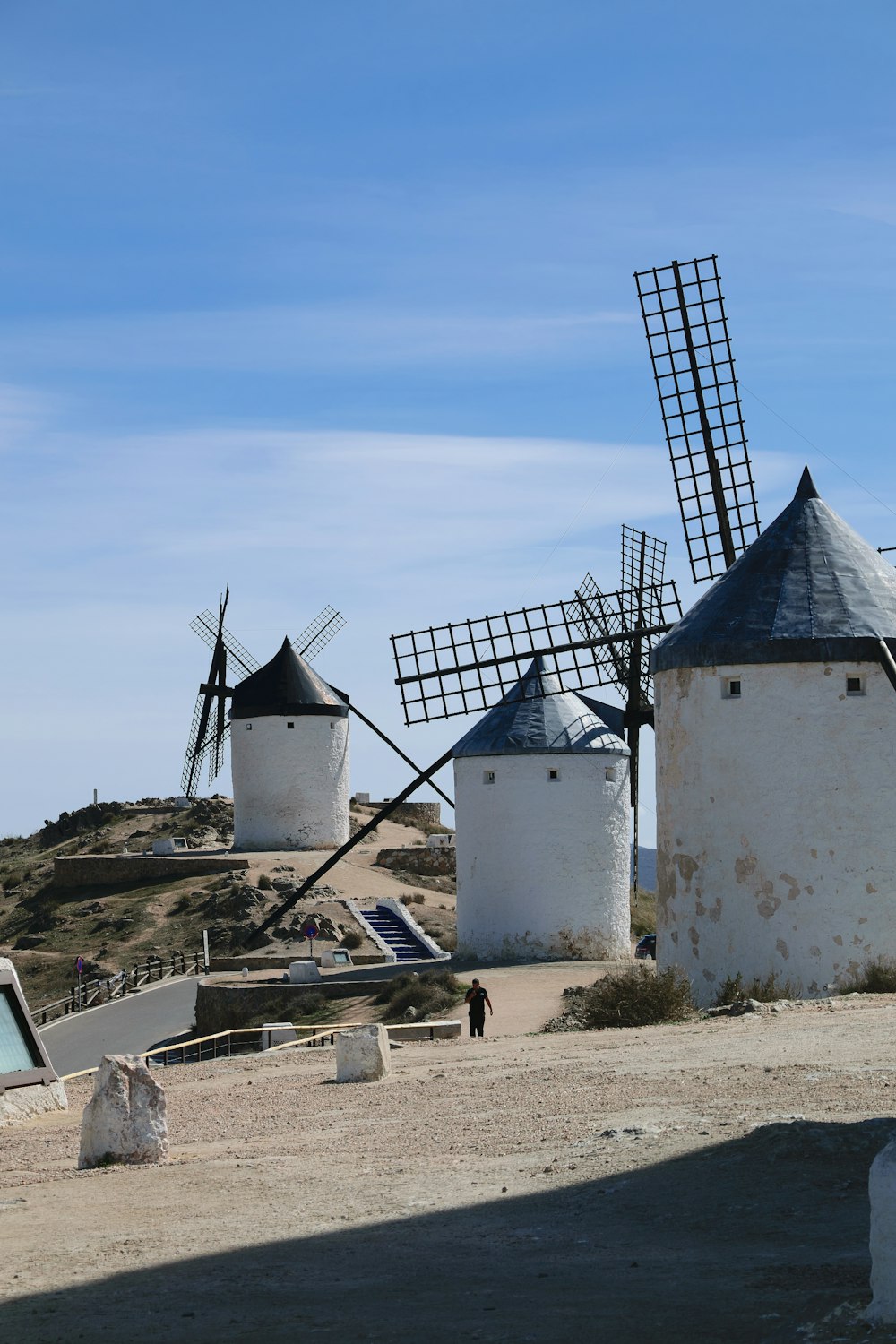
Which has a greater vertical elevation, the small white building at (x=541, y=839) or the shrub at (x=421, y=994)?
the small white building at (x=541, y=839)

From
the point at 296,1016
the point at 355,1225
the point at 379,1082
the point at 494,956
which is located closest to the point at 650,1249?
the point at 355,1225

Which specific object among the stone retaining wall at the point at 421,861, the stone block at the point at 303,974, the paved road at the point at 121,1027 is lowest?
the paved road at the point at 121,1027

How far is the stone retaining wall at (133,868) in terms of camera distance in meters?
44.1

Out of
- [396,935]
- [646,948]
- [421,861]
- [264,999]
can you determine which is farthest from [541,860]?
[421,861]

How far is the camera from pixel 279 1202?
351 inches

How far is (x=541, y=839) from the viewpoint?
96.9 ft

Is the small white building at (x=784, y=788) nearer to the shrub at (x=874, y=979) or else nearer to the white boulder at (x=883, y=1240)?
the shrub at (x=874, y=979)

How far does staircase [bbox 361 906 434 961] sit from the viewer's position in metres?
35.9

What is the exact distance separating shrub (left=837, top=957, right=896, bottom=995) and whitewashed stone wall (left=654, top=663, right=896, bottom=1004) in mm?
101

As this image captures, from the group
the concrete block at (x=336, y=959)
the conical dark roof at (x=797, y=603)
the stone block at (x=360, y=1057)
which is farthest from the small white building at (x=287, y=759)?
the stone block at (x=360, y=1057)

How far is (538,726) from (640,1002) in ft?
39.7

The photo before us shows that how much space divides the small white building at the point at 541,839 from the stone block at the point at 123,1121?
18.9m

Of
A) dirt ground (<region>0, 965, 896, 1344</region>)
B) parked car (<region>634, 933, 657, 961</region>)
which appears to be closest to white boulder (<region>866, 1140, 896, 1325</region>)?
→ dirt ground (<region>0, 965, 896, 1344</region>)

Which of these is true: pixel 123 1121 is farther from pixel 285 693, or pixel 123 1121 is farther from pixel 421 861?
pixel 421 861
